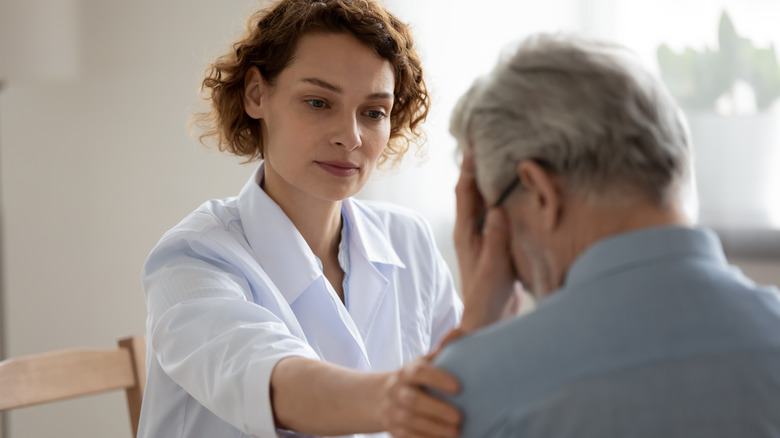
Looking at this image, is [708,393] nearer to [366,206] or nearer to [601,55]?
[601,55]

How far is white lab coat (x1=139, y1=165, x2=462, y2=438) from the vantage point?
3.54 feet

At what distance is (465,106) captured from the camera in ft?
3.01

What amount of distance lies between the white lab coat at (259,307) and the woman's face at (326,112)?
0.29ft

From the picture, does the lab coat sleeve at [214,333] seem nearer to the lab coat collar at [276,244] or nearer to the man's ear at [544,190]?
the lab coat collar at [276,244]

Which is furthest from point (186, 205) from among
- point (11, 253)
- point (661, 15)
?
point (661, 15)

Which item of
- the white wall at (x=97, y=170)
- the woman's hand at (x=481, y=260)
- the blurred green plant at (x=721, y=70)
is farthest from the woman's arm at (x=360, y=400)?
the white wall at (x=97, y=170)

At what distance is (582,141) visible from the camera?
0.81 m

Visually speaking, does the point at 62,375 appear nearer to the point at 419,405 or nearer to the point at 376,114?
the point at 376,114

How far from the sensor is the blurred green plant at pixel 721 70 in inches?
89.5

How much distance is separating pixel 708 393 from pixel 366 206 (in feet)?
3.73

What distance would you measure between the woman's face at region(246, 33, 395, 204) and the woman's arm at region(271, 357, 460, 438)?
581 mm

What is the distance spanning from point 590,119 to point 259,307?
0.54 metres

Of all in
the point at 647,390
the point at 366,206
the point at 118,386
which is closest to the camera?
the point at 647,390

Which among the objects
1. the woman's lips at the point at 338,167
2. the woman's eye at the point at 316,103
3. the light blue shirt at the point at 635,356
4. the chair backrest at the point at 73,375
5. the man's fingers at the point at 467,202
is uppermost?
the woman's eye at the point at 316,103
